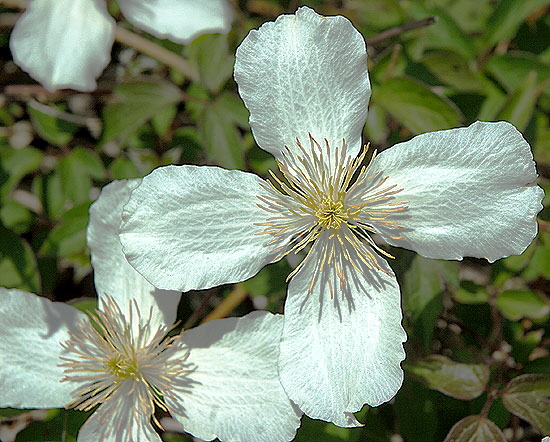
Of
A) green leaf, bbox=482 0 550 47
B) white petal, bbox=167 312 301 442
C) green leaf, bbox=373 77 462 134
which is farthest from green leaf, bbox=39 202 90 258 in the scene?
green leaf, bbox=482 0 550 47

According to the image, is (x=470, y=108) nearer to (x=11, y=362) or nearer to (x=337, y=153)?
(x=337, y=153)

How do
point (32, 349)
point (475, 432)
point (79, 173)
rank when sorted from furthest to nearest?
point (79, 173) < point (32, 349) < point (475, 432)

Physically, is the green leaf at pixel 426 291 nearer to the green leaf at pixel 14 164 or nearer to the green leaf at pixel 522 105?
the green leaf at pixel 522 105

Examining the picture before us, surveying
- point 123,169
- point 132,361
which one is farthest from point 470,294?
point 123,169

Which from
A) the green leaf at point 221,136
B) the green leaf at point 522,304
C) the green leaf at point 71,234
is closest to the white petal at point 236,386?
the green leaf at point 221,136

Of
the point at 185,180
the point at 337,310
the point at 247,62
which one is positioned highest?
the point at 247,62

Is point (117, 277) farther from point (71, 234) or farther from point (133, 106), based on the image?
point (133, 106)

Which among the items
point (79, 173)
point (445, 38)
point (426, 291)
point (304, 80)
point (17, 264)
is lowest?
point (17, 264)

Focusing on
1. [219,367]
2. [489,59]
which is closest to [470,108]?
[489,59]
